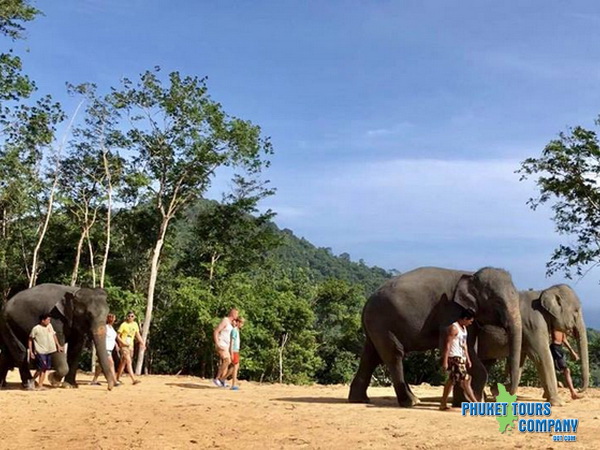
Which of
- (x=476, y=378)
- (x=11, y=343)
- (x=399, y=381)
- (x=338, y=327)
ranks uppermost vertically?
(x=338, y=327)

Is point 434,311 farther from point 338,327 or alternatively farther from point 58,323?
point 338,327


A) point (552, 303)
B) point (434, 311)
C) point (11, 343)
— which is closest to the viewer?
point (434, 311)

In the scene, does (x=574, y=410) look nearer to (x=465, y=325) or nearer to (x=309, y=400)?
(x=465, y=325)

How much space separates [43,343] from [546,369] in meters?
11.0

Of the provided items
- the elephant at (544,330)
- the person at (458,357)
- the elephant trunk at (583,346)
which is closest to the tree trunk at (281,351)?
the elephant trunk at (583,346)

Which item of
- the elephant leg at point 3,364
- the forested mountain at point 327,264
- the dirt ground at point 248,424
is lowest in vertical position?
the dirt ground at point 248,424

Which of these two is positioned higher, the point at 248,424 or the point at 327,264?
the point at 327,264

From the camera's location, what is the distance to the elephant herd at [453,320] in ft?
39.4

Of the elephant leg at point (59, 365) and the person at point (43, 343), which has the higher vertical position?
the person at point (43, 343)

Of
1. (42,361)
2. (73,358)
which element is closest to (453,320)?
(42,361)

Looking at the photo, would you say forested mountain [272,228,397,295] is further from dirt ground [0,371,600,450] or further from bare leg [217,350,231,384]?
dirt ground [0,371,600,450]

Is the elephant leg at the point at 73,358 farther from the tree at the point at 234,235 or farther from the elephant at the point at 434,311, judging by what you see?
the tree at the point at 234,235

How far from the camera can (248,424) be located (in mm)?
10828

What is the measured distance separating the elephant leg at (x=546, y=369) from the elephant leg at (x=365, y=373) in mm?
3101
